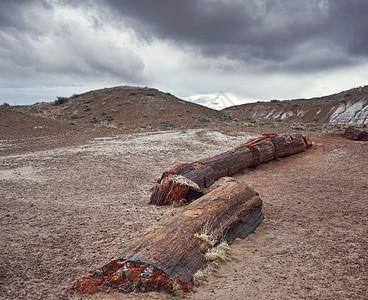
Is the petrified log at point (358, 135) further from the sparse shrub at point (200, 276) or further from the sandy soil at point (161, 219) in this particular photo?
the sparse shrub at point (200, 276)

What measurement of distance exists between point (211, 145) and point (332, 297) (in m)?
13.1

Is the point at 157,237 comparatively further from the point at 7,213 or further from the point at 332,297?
the point at 7,213

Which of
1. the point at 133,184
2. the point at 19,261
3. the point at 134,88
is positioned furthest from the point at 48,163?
the point at 134,88

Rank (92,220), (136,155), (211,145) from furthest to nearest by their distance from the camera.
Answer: (211,145) < (136,155) < (92,220)

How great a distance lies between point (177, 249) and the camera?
368cm

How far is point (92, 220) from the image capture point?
5754 mm

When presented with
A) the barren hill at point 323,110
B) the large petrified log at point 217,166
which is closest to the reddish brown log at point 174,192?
the large petrified log at point 217,166

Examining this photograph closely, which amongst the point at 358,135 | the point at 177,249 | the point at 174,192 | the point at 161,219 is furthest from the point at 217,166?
the point at 358,135

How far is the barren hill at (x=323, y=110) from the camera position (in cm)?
4093

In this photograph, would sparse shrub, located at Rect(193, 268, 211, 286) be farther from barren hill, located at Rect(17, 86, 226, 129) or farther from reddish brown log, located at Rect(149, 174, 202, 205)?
barren hill, located at Rect(17, 86, 226, 129)

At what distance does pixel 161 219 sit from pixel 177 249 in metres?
2.13

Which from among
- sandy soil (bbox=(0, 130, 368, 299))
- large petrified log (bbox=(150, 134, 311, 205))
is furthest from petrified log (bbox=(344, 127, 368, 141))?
large petrified log (bbox=(150, 134, 311, 205))

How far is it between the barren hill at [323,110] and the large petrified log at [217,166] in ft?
81.2

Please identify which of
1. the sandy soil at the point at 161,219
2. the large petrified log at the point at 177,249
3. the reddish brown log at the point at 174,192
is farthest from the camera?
the reddish brown log at the point at 174,192
